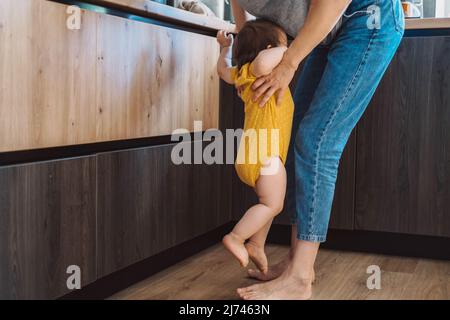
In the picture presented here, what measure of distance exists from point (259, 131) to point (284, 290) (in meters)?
0.40

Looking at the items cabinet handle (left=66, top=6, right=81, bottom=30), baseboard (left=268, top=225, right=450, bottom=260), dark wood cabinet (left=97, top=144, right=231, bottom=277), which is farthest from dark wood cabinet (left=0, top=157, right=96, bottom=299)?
baseboard (left=268, top=225, right=450, bottom=260)

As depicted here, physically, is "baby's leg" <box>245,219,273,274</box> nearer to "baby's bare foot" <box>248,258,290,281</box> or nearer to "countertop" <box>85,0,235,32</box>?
"baby's bare foot" <box>248,258,290,281</box>

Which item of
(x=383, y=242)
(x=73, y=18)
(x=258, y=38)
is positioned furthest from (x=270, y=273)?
(x=73, y=18)

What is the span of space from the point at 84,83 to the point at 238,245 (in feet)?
1.75

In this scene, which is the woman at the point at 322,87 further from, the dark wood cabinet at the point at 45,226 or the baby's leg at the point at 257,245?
the dark wood cabinet at the point at 45,226

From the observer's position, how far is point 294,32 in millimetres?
1515

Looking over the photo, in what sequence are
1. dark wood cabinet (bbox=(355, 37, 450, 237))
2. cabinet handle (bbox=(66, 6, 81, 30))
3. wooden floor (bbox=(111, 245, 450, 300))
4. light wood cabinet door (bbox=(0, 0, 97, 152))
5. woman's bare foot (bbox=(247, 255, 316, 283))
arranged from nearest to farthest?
light wood cabinet door (bbox=(0, 0, 97, 152)), cabinet handle (bbox=(66, 6, 81, 30)), wooden floor (bbox=(111, 245, 450, 300)), woman's bare foot (bbox=(247, 255, 316, 283)), dark wood cabinet (bbox=(355, 37, 450, 237))

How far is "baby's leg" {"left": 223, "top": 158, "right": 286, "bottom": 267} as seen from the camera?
1490mm

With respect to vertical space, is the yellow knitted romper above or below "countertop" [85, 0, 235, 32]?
below

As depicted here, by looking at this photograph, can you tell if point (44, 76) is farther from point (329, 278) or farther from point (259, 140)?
point (329, 278)

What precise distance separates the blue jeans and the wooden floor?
280 millimetres

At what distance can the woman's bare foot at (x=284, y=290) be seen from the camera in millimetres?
1499

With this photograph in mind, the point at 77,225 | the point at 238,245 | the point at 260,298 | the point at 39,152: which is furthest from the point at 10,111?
the point at 260,298
